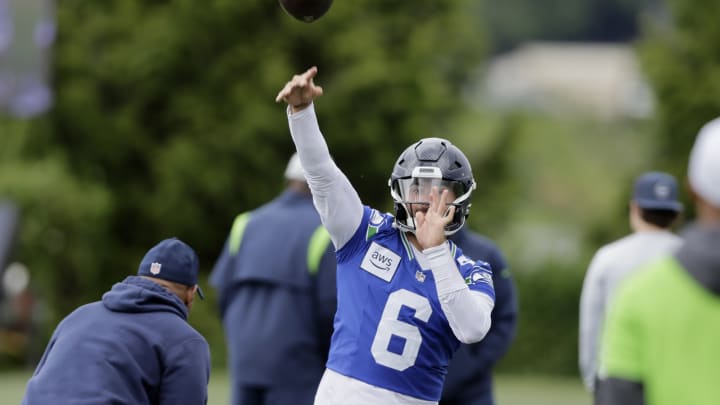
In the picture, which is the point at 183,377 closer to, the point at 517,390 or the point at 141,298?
the point at 141,298

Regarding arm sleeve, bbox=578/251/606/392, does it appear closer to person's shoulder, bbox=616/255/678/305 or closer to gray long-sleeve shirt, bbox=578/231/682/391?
gray long-sleeve shirt, bbox=578/231/682/391

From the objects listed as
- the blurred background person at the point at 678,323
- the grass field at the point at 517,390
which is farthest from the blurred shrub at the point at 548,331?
the blurred background person at the point at 678,323

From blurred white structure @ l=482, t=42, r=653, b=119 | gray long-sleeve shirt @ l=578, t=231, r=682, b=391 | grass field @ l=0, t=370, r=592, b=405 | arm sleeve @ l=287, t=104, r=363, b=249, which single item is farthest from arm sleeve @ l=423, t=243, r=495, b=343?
blurred white structure @ l=482, t=42, r=653, b=119

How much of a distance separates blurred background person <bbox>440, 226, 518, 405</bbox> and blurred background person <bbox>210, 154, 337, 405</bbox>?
714mm

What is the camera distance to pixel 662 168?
73.8 feet

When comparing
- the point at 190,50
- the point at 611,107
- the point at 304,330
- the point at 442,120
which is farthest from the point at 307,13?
the point at 611,107

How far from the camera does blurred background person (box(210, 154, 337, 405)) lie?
23.4 ft

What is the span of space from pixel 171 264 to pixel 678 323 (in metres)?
2.44

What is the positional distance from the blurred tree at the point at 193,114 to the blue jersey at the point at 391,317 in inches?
625

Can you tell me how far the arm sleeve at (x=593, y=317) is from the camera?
22.7 feet

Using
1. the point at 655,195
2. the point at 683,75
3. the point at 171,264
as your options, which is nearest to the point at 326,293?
the point at 655,195

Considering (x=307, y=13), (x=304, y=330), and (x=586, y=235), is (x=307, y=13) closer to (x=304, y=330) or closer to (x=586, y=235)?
(x=304, y=330)

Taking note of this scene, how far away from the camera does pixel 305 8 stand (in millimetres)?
5352

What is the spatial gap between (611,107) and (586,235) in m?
62.9
